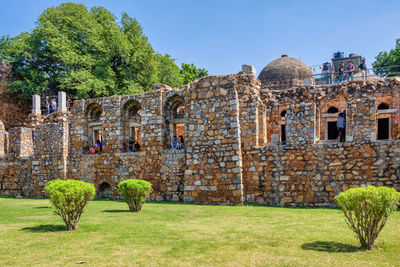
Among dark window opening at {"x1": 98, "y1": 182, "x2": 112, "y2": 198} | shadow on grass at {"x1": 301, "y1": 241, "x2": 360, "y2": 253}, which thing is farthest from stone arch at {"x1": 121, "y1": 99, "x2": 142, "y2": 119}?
shadow on grass at {"x1": 301, "y1": 241, "x2": 360, "y2": 253}

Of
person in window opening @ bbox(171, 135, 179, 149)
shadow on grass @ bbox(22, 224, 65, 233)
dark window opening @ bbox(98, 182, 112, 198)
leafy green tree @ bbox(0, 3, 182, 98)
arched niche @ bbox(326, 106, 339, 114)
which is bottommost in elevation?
dark window opening @ bbox(98, 182, 112, 198)

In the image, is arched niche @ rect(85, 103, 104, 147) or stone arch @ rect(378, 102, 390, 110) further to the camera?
arched niche @ rect(85, 103, 104, 147)

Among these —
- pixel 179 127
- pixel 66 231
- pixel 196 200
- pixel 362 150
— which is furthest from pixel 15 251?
pixel 179 127

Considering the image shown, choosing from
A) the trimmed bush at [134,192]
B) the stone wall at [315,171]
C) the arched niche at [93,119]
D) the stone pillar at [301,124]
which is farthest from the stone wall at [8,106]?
the stone pillar at [301,124]

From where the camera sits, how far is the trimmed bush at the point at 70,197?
23.9 ft

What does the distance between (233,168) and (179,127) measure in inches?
451

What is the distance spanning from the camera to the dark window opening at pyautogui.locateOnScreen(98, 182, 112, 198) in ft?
53.2

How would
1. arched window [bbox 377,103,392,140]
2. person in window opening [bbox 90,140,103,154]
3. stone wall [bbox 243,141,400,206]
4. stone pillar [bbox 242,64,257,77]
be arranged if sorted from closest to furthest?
1. stone wall [bbox 243,141,400,206]
2. stone pillar [bbox 242,64,257,77]
3. arched window [bbox 377,103,392,140]
4. person in window opening [bbox 90,140,103,154]

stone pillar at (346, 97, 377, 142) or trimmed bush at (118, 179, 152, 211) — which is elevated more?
stone pillar at (346, 97, 377, 142)

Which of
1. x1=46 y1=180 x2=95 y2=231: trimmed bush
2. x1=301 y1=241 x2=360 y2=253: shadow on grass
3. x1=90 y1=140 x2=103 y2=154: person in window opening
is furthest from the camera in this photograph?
x1=90 y1=140 x2=103 y2=154: person in window opening

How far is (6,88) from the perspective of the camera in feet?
84.1

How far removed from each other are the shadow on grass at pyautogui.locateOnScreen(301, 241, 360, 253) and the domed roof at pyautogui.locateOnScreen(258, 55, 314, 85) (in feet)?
56.1

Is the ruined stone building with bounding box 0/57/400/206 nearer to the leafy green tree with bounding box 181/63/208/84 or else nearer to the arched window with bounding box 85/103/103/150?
the arched window with bounding box 85/103/103/150

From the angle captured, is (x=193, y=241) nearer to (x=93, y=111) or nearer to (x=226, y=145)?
(x=226, y=145)
